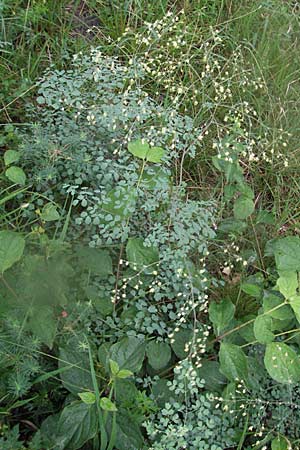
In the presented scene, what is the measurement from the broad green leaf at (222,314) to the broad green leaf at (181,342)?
0.29 ft

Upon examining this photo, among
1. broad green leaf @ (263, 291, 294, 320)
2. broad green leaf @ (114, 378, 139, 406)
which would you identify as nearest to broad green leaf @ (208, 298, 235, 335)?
broad green leaf @ (263, 291, 294, 320)

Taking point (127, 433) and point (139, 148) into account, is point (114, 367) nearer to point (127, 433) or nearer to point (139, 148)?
point (127, 433)

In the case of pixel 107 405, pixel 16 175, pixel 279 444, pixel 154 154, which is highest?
pixel 154 154

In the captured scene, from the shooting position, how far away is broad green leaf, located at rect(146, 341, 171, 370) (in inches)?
77.7

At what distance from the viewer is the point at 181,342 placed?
2.02 metres

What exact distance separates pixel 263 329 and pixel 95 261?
567 millimetres

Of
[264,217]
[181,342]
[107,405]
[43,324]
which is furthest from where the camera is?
[264,217]

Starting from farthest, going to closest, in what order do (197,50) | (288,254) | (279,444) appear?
(197,50) → (288,254) → (279,444)

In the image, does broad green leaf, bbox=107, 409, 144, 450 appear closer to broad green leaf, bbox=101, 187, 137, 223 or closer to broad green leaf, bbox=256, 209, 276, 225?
broad green leaf, bbox=101, 187, 137, 223

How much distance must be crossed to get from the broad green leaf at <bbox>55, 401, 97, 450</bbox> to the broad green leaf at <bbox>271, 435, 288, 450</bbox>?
22.2 inches

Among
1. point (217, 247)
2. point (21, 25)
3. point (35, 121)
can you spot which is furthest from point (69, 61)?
point (217, 247)

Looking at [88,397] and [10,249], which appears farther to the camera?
[10,249]

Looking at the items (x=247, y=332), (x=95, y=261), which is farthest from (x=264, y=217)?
(x=95, y=261)

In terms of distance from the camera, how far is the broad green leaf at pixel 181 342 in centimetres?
200
